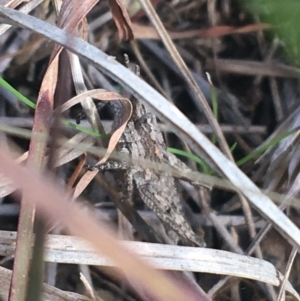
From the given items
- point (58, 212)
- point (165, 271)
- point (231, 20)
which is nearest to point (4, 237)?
point (165, 271)

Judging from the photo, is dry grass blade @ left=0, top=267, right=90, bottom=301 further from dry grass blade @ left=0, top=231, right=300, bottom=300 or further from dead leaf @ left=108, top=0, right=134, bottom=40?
dead leaf @ left=108, top=0, right=134, bottom=40

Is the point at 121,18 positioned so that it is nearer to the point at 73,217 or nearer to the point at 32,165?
the point at 32,165

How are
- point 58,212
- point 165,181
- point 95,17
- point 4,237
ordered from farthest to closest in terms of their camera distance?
point 95,17
point 165,181
point 4,237
point 58,212

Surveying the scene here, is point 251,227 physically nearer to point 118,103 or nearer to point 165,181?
point 165,181

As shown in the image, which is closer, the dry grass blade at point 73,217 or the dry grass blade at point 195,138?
the dry grass blade at point 73,217

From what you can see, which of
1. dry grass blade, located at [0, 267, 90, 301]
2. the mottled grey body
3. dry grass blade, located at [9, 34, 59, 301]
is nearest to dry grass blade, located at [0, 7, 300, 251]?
dry grass blade, located at [9, 34, 59, 301]

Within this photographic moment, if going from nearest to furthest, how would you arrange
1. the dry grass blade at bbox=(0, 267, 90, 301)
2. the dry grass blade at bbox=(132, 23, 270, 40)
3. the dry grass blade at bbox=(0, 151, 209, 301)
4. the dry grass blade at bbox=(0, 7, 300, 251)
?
the dry grass blade at bbox=(0, 151, 209, 301), the dry grass blade at bbox=(0, 7, 300, 251), the dry grass blade at bbox=(0, 267, 90, 301), the dry grass blade at bbox=(132, 23, 270, 40)

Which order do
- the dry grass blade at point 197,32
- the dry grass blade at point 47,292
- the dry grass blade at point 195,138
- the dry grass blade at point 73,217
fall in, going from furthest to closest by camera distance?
the dry grass blade at point 197,32 → the dry grass blade at point 47,292 → the dry grass blade at point 195,138 → the dry grass blade at point 73,217

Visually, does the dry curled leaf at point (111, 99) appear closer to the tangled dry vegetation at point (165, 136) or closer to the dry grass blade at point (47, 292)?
the tangled dry vegetation at point (165, 136)

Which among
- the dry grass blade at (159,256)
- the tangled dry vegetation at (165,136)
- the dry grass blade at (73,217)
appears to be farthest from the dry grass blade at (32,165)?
the dry grass blade at (73,217)
